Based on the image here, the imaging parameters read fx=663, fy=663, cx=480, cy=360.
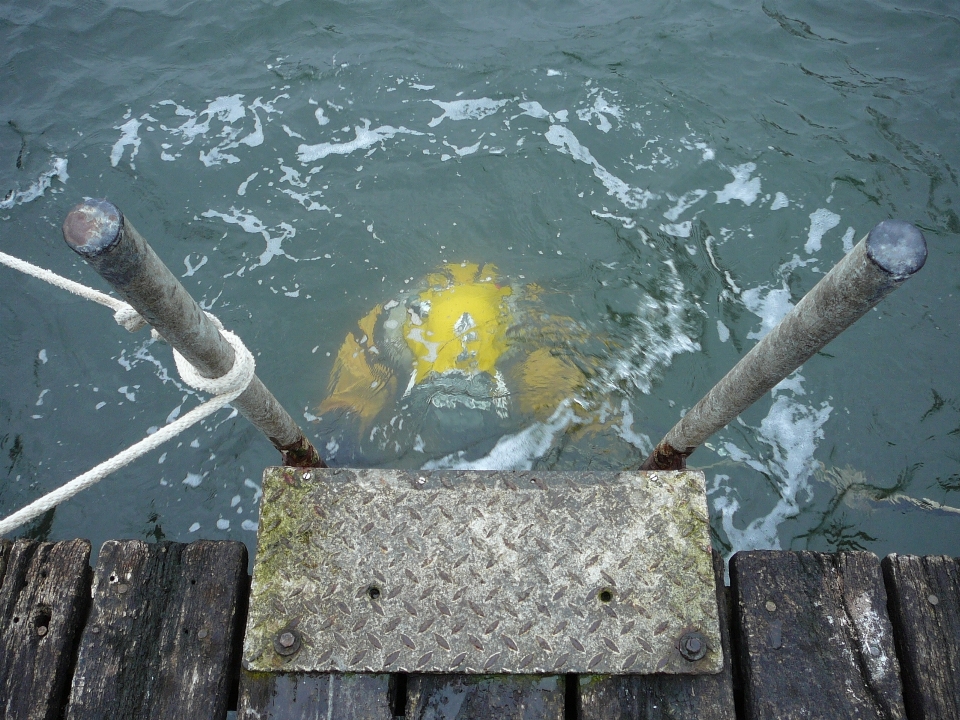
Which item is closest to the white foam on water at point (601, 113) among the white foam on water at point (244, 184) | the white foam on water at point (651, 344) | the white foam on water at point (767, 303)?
the white foam on water at point (651, 344)

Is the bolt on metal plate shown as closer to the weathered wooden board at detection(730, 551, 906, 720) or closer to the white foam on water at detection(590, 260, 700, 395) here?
the weathered wooden board at detection(730, 551, 906, 720)

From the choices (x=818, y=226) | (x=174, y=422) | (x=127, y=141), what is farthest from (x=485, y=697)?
(x=127, y=141)

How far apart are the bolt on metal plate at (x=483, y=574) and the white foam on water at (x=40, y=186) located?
536 centimetres

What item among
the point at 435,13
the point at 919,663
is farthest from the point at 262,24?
the point at 919,663

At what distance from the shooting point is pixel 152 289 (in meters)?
2.32

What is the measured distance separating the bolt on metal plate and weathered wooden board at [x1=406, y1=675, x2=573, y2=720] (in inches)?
3.8

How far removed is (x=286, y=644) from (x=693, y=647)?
170 cm

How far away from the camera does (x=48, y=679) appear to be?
114 inches

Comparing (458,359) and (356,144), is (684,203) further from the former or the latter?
(356,144)

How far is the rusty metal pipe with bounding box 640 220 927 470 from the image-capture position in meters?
2.21

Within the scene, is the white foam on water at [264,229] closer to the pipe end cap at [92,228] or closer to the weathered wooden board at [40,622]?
the weathered wooden board at [40,622]

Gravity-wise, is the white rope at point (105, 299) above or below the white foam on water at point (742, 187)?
above

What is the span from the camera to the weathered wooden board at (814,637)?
2.82m

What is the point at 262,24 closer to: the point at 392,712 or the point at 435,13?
the point at 435,13
